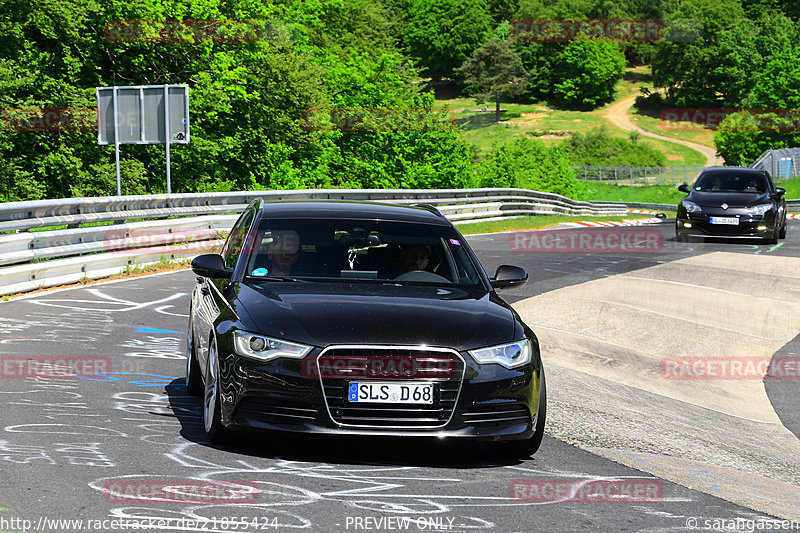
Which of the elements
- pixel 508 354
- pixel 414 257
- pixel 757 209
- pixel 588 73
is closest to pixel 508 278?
pixel 414 257

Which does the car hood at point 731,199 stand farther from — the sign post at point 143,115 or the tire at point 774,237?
the sign post at point 143,115

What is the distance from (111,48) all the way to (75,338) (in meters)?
27.4

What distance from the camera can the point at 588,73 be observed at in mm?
153500

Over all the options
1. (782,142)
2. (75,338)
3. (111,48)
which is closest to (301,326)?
(75,338)

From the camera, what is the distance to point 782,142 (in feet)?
342

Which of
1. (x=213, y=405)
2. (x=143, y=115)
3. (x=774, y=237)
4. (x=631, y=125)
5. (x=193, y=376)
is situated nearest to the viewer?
(x=213, y=405)

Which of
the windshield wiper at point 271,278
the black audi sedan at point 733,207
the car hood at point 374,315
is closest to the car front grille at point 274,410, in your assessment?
the car hood at point 374,315

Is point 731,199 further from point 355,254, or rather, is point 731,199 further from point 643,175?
point 643,175

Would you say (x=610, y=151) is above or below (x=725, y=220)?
below

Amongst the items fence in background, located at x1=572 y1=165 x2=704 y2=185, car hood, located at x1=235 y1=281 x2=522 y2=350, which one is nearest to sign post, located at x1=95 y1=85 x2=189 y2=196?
car hood, located at x1=235 y1=281 x2=522 y2=350

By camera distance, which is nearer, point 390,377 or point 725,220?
point 390,377

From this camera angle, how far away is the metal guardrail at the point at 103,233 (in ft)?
46.1

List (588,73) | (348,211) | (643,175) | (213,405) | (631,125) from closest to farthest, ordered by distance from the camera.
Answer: (213,405) < (348,211) < (643,175) < (631,125) < (588,73)

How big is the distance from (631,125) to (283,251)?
138975mm
